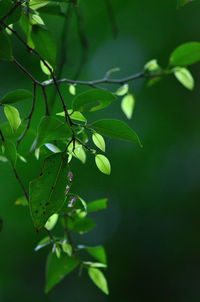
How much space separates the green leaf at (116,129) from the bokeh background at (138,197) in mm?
1835

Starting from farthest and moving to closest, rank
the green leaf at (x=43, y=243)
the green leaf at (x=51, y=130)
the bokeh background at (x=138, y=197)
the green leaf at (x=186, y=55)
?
the bokeh background at (x=138, y=197) < the green leaf at (x=186, y=55) < the green leaf at (x=43, y=243) < the green leaf at (x=51, y=130)

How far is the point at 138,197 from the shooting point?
254 cm

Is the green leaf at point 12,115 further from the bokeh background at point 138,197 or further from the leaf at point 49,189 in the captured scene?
the bokeh background at point 138,197

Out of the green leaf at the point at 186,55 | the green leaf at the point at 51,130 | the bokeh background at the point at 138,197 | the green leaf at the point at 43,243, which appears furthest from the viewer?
the bokeh background at the point at 138,197

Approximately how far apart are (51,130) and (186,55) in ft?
1.26

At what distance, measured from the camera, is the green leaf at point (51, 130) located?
0.39 metres

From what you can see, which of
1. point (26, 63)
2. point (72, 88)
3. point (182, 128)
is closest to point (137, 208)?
point (182, 128)

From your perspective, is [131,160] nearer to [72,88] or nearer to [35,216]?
[72,88]

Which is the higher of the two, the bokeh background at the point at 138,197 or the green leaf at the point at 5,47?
the green leaf at the point at 5,47

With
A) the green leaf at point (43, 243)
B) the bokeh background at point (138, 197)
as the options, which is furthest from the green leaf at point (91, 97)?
the bokeh background at point (138, 197)

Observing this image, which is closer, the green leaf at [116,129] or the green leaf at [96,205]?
the green leaf at [116,129]

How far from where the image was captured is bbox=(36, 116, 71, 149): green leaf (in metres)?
0.39

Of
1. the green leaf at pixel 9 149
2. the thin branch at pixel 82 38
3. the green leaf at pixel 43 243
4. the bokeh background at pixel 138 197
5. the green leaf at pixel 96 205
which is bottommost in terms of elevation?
the bokeh background at pixel 138 197

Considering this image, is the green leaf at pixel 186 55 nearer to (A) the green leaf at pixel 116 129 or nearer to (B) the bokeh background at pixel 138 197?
(A) the green leaf at pixel 116 129
